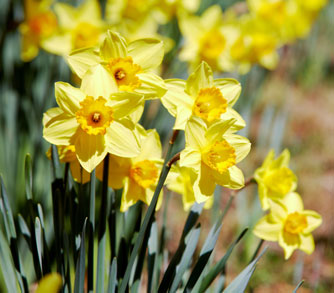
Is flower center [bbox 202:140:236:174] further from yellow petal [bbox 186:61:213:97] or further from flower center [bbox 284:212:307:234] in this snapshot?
flower center [bbox 284:212:307:234]

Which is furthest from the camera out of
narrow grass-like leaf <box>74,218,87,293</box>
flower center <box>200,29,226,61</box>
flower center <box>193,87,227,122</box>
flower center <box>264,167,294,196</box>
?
flower center <box>200,29,226,61</box>

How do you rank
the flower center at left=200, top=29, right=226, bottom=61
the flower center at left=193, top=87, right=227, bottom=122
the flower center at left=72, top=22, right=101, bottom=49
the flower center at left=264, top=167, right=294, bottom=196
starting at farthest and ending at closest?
the flower center at left=200, top=29, right=226, bottom=61 → the flower center at left=72, top=22, right=101, bottom=49 → the flower center at left=264, top=167, right=294, bottom=196 → the flower center at left=193, top=87, right=227, bottom=122

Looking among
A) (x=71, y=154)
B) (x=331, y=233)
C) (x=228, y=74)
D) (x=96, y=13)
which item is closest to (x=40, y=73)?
(x=96, y=13)

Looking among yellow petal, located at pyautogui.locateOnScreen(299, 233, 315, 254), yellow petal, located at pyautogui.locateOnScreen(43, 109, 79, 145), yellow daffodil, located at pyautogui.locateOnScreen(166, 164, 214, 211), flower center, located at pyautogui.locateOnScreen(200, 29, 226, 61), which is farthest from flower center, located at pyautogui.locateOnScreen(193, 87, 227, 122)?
flower center, located at pyautogui.locateOnScreen(200, 29, 226, 61)

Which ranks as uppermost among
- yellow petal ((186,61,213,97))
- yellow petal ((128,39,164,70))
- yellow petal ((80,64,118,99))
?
yellow petal ((128,39,164,70))

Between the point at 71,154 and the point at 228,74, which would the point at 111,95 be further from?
the point at 228,74
